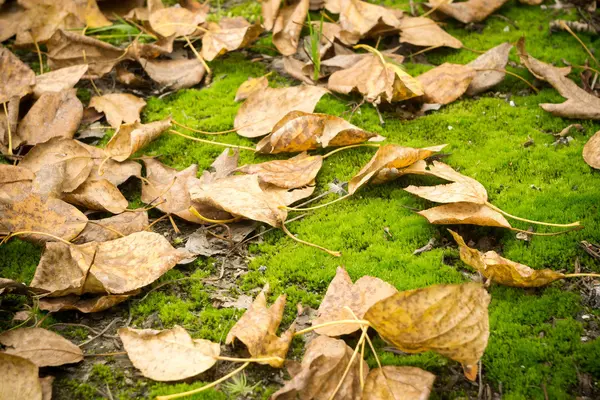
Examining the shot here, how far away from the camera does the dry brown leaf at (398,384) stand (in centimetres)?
155

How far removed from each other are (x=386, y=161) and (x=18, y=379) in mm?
1410

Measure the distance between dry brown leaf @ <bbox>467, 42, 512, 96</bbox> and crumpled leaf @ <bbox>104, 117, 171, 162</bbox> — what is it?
1501 millimetres

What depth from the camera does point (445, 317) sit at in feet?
5.04

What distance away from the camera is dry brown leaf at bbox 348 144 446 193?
7.22 feet

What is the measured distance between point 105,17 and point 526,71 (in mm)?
2378

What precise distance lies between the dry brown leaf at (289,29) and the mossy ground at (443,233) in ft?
0.66

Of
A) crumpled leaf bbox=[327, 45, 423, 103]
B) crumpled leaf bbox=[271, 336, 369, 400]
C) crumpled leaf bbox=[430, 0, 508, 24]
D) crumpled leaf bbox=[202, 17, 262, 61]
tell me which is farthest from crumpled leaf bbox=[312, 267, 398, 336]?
crumpled leaf bbox=[430, 0, 508, 24]

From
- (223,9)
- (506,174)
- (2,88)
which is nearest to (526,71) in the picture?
(506,174)

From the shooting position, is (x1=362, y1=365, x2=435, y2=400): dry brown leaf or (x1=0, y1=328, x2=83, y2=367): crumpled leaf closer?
(x1=362, y1=365, x2=435, y2=400): dry brown leaf

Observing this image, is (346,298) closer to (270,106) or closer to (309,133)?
(309,133)

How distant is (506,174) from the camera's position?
2.31 m

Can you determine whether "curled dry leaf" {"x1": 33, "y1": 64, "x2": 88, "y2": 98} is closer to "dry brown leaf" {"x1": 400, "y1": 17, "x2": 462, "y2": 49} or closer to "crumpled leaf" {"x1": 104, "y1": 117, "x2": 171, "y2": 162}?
"crumpled leaf" {"x1": 104, "y1": 117, "x2": 171, "y2": 162}

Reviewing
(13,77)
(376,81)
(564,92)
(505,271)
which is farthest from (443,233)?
(13,77)

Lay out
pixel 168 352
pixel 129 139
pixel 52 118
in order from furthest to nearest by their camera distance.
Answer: pixel 52 118 → pixel 129 139 → pixel 168 352
